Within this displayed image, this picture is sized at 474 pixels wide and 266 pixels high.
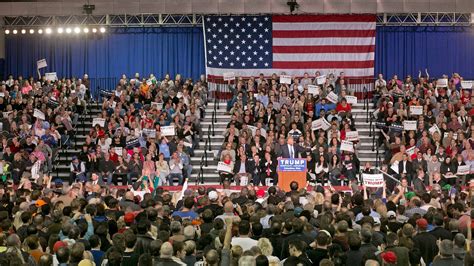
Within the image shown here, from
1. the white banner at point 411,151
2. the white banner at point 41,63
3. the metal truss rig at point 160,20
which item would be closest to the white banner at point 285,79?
the metal truss rig at point 160,20

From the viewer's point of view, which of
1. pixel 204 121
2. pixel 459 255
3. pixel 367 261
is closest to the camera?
pixel 367 261

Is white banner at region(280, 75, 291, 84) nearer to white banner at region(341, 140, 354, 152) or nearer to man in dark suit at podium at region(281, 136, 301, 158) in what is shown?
man in dark suit at podium at region(281, 136, 301, 158)

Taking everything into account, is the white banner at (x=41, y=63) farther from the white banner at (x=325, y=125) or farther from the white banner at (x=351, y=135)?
the white banner at (x=351, y=135)

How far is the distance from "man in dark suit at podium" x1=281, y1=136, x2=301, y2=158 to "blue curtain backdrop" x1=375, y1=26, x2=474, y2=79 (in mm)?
10769

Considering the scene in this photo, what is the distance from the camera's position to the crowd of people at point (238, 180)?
1332 cm

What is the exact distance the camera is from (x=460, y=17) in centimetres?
3825

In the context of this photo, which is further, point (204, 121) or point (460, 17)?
point (460, 17)

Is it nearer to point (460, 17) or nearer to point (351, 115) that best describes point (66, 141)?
point (351, 115)

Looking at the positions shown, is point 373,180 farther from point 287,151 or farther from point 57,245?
point 57,245

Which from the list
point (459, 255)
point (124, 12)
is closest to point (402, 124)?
point (124, 12)

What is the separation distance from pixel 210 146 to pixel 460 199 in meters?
14.3

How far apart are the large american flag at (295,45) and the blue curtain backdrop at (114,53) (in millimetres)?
1935

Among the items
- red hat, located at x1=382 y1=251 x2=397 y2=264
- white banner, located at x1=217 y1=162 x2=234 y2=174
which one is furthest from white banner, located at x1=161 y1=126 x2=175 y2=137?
red hat, located at x1=382 y1=251 x2=397 y2=264

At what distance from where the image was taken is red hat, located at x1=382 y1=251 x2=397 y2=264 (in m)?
12.5
